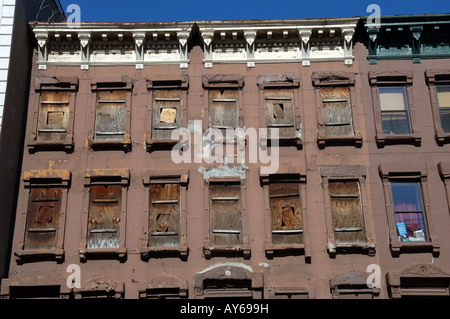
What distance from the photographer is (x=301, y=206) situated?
1432 cm

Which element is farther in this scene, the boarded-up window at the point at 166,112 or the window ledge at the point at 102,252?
the boarded-up window at the point at 166,112

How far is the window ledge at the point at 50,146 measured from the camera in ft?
48.4

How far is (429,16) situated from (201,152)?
25.6 ft

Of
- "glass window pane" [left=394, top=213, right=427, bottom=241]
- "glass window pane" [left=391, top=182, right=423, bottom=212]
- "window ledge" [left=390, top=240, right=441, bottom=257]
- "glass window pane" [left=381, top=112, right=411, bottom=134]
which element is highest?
"glass window pane" [left=381, top=112, right=411, bottom=134]

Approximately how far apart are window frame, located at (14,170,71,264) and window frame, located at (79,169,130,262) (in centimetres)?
53

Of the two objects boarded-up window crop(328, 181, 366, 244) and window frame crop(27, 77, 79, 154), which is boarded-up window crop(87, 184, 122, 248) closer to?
window frame crop(27, 77, 79, 154)

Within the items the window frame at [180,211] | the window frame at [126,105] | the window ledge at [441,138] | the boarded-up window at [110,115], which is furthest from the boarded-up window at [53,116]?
the window ledge at [441,138]

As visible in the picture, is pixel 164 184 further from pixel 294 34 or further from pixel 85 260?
pixel 294 34

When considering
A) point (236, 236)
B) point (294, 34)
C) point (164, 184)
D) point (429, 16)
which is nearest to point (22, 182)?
point (164, 184)

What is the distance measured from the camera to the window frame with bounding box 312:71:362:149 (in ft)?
48.5

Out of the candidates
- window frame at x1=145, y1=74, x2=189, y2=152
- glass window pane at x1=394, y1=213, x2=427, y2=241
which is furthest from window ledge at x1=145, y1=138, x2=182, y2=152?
glass window pane at x1=394, y1=213, x2=427, y2=241

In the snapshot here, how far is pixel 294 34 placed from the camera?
15.9 m

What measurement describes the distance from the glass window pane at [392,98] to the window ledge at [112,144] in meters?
7.38

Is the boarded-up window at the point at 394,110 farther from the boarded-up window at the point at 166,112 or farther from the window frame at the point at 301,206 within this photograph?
the boarded-up window at the point at 166,112
